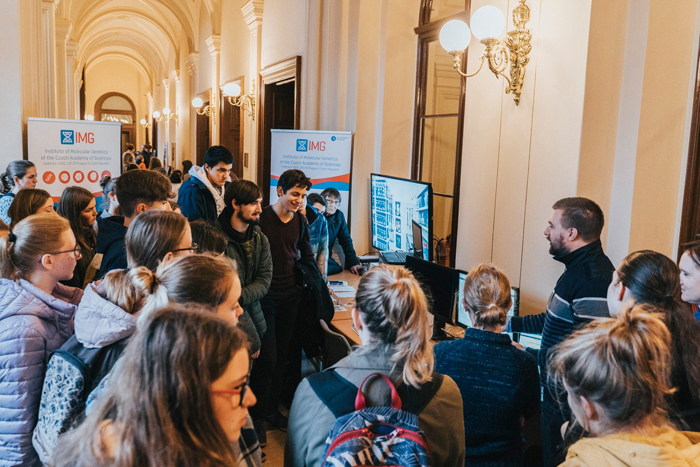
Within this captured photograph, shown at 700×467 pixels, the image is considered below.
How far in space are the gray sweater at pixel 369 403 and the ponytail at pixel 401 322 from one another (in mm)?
34

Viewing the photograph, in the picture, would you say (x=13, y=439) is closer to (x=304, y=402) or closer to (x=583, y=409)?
(x=304, y=402)

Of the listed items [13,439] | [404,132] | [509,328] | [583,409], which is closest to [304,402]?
[583,409]

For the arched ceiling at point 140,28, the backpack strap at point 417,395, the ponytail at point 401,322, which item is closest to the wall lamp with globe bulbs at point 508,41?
the ponytail at point 401,322

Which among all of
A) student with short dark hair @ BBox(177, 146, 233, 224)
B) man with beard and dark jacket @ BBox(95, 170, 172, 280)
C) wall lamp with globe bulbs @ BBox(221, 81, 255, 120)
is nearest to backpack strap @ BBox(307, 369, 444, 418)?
man with beard and dark jacket @ BBox(95, 170, 172, 280)

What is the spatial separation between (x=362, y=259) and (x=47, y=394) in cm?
388

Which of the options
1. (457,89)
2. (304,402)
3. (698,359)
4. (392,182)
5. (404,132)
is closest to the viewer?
(304,402)

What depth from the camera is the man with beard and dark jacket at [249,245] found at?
Result: 132 inches

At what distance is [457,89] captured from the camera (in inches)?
190

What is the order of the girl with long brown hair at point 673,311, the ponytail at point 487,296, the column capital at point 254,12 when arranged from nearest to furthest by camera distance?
the girl with long brown hair at point 673,311, the ponytail at point 487,296, the column capital at point 254,12

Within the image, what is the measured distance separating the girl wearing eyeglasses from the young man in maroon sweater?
280cm

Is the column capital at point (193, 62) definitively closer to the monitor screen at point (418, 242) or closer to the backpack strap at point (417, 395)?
the monitor screen at point (418, 242)

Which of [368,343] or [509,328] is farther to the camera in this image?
[509,328]

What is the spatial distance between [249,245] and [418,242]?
1689 millimetres

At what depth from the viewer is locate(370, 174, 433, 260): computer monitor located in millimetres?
4512
